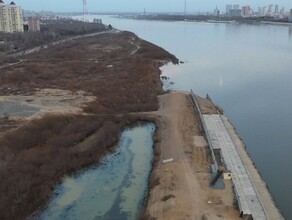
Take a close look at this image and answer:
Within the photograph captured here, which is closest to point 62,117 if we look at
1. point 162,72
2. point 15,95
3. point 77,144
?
point 77,144

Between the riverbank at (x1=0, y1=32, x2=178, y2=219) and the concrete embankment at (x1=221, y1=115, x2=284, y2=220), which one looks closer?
the concrete embankment at (x1=221, y1=115, x2=284, y2=220)

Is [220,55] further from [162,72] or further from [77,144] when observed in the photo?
[77,144]

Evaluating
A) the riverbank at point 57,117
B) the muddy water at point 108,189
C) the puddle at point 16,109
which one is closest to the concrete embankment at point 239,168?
the muddy water at point 108,189

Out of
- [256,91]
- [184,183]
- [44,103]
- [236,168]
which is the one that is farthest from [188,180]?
[256,91]

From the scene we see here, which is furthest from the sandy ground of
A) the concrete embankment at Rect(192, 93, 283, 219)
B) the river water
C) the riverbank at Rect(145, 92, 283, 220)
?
the river water

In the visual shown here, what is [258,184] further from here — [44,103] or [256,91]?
[256,91]

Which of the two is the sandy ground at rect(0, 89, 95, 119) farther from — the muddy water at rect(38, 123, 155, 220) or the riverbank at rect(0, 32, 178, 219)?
the muddy water at rect(38, 123, 155, 220)
